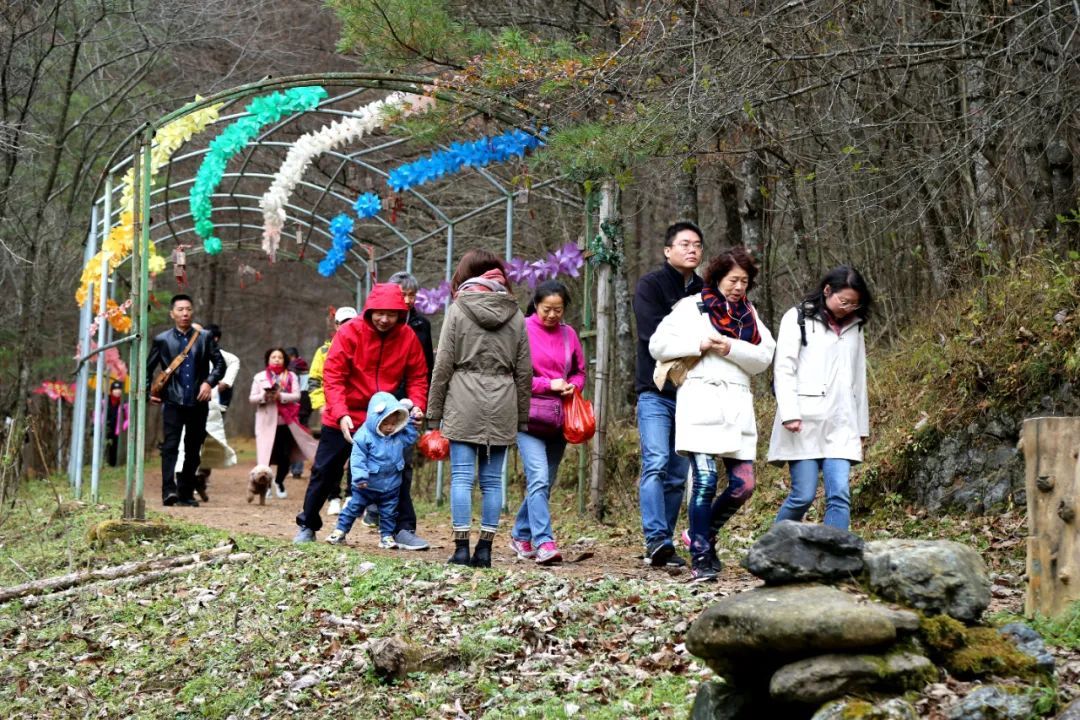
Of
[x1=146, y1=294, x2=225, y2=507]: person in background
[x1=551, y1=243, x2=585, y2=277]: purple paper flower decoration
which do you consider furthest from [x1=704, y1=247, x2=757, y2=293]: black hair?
[x1=146, y1=294, x2=225, y2=507]: person in background

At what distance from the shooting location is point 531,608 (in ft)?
22.0

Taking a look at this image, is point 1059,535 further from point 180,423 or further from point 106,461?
point 106,461

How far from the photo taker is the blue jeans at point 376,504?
8977 millimetres

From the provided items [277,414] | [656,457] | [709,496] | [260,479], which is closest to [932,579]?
[709,496]

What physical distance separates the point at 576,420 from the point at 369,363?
1.52 metres

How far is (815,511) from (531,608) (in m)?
4.01

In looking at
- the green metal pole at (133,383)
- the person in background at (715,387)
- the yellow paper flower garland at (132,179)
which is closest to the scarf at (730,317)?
the person in background at (715,387)

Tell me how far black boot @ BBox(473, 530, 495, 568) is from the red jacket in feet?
4.32

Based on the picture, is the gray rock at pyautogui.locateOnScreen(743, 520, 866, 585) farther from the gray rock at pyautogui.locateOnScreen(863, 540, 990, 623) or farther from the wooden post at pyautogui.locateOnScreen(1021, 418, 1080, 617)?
the wooden post at pyautogui.locateOnScreen(1021, 418, 1080, 617)

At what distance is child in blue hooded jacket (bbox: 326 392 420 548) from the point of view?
8.74 m

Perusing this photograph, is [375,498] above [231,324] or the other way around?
the other way around

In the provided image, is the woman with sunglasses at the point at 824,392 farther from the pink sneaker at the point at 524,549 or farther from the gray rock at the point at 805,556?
the pink sneaker at the point at 524,549

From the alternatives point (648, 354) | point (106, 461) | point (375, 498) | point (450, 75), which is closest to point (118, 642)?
point (375, 498)

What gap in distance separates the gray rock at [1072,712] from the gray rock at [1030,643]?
0.29 m
